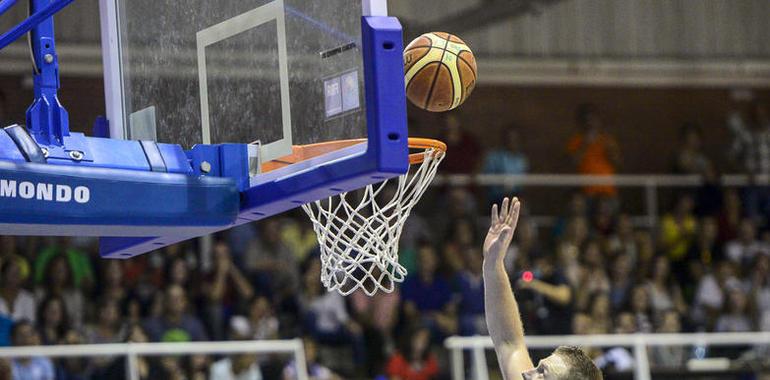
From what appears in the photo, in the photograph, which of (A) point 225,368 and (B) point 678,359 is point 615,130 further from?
(A) point 225,368

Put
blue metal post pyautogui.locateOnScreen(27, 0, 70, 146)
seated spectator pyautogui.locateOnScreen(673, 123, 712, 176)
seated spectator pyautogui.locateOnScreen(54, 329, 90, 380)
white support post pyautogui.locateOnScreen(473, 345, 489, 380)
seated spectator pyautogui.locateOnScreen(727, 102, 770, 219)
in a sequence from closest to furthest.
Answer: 1. blue metal post pyautogui.locateOnScreen(27, 0, 70, 146)
2. seated spectator pyautogui.locateOnScreen(54, 329, 90, 380)
3. white support post pyautogui.locateOnScreen(473, 345, 489, 380)
4. seated spectator pyautogui.locateOnScreen(727, 102, 770, 219)
5. seated spectator pyautogui.locateOnScreen(673, 123, 712, 176)

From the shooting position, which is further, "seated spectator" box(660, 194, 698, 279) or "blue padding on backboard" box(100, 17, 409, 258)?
"seated spectator" box(660, 194, 698, 279)

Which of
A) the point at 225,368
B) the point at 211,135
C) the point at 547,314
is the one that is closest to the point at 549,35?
the point at 547,314

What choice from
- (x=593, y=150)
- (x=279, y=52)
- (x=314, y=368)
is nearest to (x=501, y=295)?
(x=279, y=52)

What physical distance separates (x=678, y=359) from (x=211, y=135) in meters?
6.57

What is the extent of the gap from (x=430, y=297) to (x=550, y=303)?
1125mm

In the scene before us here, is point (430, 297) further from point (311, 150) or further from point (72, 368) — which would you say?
point (311, 150)

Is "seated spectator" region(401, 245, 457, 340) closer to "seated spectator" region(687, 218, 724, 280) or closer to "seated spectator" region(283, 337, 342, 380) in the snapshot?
"seated spectator" region(283, 337, 342, 380)

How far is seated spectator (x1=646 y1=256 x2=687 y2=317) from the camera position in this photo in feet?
37.6

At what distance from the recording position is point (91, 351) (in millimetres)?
7930

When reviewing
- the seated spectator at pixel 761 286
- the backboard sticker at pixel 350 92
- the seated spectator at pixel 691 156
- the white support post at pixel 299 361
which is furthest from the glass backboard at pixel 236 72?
the seated spectator at pixel 691 156

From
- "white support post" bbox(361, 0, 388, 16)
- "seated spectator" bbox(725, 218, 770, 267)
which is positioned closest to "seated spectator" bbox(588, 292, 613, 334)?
"seated spectator" bbox(725, 218, 770, 267)

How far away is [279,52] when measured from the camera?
408 cm

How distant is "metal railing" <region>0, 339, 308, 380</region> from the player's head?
4.51 meters
